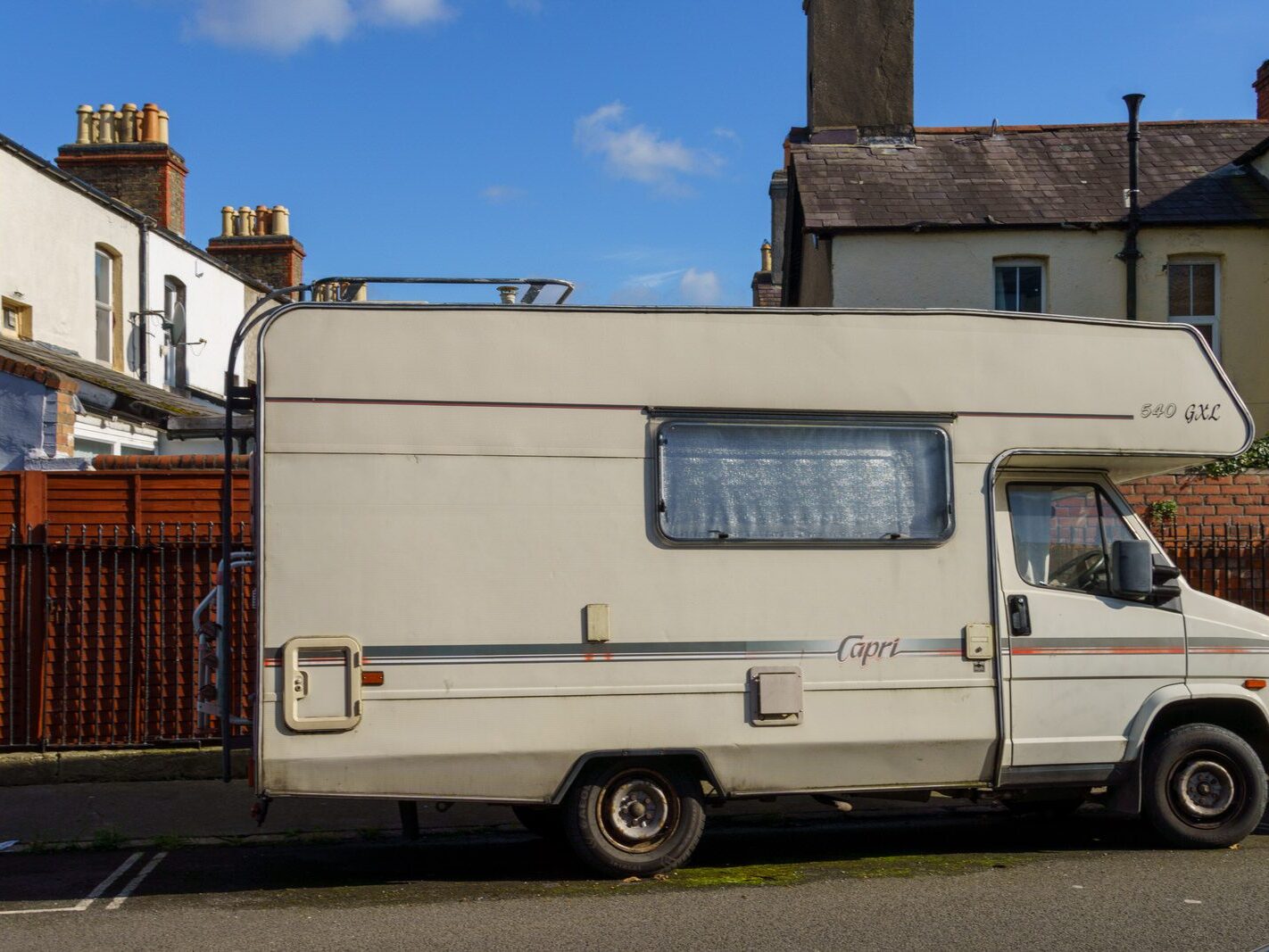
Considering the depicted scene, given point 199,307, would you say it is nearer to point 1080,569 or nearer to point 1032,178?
point 1032,178

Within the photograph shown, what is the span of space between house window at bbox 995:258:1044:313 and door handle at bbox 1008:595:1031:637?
10.6m

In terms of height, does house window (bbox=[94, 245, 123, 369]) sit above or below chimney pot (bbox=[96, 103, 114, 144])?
below

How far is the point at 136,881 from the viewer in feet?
23.2

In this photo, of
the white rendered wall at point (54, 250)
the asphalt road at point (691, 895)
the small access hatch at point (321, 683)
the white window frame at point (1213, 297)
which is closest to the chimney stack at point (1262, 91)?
the white window frame at point (1213, 297)

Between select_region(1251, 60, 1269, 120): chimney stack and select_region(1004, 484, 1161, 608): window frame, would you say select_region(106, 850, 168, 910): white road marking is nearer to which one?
select_region(1004, 484, 1161, 608): window frame

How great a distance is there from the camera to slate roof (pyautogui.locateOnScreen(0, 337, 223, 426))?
13.5 m

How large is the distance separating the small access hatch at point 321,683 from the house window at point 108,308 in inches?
528

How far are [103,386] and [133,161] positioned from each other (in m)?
8.09

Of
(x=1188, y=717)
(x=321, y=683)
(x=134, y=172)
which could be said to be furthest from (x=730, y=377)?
(x=134, y=172)

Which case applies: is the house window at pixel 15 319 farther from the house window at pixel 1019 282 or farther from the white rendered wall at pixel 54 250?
the house window at pixel 1019 282

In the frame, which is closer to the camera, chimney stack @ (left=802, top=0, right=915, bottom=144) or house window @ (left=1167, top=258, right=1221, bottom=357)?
house window @ (left=1167, top=258, right=1221, bottom=357)

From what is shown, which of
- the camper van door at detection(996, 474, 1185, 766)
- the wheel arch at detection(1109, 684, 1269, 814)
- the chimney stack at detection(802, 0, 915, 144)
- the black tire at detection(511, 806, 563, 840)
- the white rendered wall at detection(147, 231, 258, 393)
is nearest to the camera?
the camper van door at detection(996, 474, 1185, 766)

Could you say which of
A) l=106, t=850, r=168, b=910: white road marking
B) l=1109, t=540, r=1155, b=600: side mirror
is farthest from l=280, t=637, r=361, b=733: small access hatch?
Answer: l=1109, t=540, r=1155, b=600: side mirror

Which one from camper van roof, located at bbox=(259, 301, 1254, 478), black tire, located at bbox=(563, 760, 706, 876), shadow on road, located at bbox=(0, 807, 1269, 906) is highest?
camper van roof, located at bbox=(259, 301, 1254, 478)
